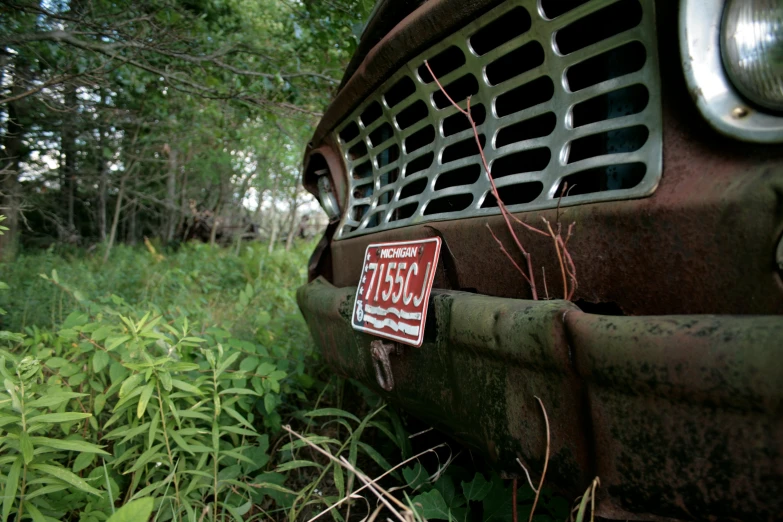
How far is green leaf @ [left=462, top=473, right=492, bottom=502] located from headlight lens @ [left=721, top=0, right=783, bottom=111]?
1088 mm

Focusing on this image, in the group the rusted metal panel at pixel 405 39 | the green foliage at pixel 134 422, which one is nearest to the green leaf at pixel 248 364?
the green foliage at pixel 134 422

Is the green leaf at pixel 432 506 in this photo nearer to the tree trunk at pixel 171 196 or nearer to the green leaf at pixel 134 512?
the green leaf at pixel 134 512

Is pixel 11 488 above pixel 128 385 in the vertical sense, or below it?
below

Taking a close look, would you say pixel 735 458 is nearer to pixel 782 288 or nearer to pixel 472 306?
pixel 782 288

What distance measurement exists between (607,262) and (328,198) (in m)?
1.41

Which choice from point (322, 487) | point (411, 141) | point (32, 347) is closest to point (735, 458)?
point (411, 141)

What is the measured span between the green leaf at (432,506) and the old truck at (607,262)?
0.21m

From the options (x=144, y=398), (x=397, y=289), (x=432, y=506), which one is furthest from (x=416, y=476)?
(x=144, y=398)

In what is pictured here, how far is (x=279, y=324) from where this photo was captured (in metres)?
2.91

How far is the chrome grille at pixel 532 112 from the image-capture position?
36.6 inches

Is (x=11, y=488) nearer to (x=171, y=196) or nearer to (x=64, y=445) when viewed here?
(x=64, y=445)

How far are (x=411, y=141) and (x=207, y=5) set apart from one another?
3323mm

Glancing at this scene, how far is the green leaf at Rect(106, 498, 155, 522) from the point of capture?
33.9 inches

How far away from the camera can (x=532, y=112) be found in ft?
3.64
